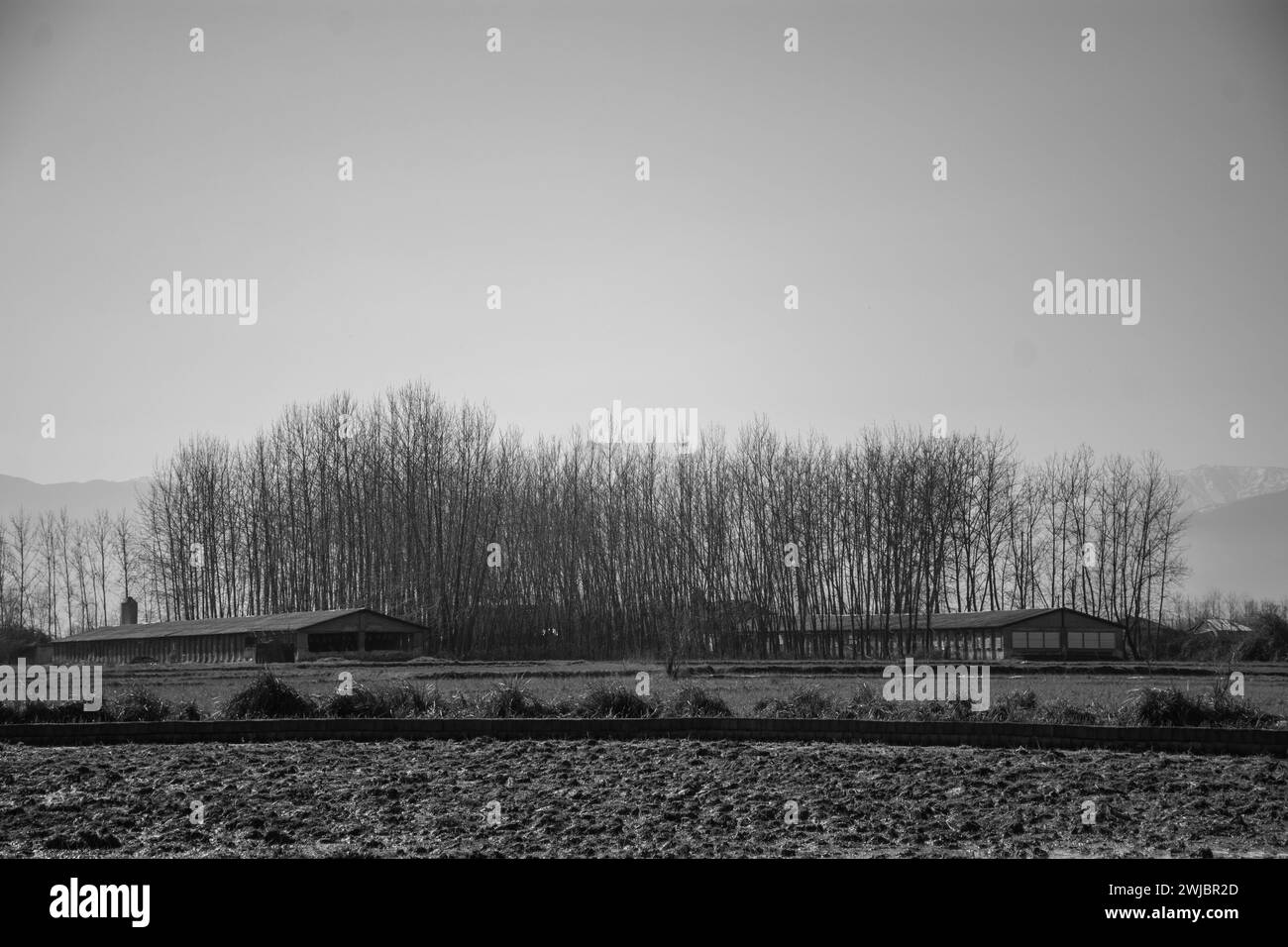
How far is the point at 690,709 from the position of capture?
21656 millimetres

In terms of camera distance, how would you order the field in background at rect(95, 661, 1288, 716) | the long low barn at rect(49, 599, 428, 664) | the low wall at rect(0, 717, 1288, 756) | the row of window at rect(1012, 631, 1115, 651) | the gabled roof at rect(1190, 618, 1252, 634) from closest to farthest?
the low wall at rect(0, 717, 1288, 756), the field in background at rect(95, 661, 1288, 716), the long low barn at rect(49, 599, 428, 664), the row of window at rect(1012, 631, 1115, 651), the gabled roof at rect(1190, 618, 1252, 634)

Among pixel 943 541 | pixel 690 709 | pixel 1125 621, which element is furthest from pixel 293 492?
pixel 690 709

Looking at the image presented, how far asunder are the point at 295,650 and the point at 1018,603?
45832 mm

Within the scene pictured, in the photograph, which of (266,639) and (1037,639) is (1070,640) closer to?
(1037,639)

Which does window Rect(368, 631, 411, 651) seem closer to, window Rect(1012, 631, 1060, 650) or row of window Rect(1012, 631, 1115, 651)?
row of window Rect(1012, 631, 1115, 651)

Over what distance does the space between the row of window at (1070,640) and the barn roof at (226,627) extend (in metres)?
33.0

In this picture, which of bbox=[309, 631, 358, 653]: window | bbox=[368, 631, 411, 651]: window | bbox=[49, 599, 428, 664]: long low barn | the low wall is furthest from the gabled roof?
the low wall

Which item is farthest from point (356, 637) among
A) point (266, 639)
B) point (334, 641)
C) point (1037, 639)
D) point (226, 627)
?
point (1037, 639)

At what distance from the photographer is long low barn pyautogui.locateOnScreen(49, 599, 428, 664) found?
59.3m

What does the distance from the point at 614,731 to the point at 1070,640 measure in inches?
1929

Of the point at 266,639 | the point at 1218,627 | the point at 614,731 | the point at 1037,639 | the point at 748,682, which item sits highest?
the point at 614,731

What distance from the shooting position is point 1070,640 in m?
63.2

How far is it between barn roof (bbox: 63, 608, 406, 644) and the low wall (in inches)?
1554
